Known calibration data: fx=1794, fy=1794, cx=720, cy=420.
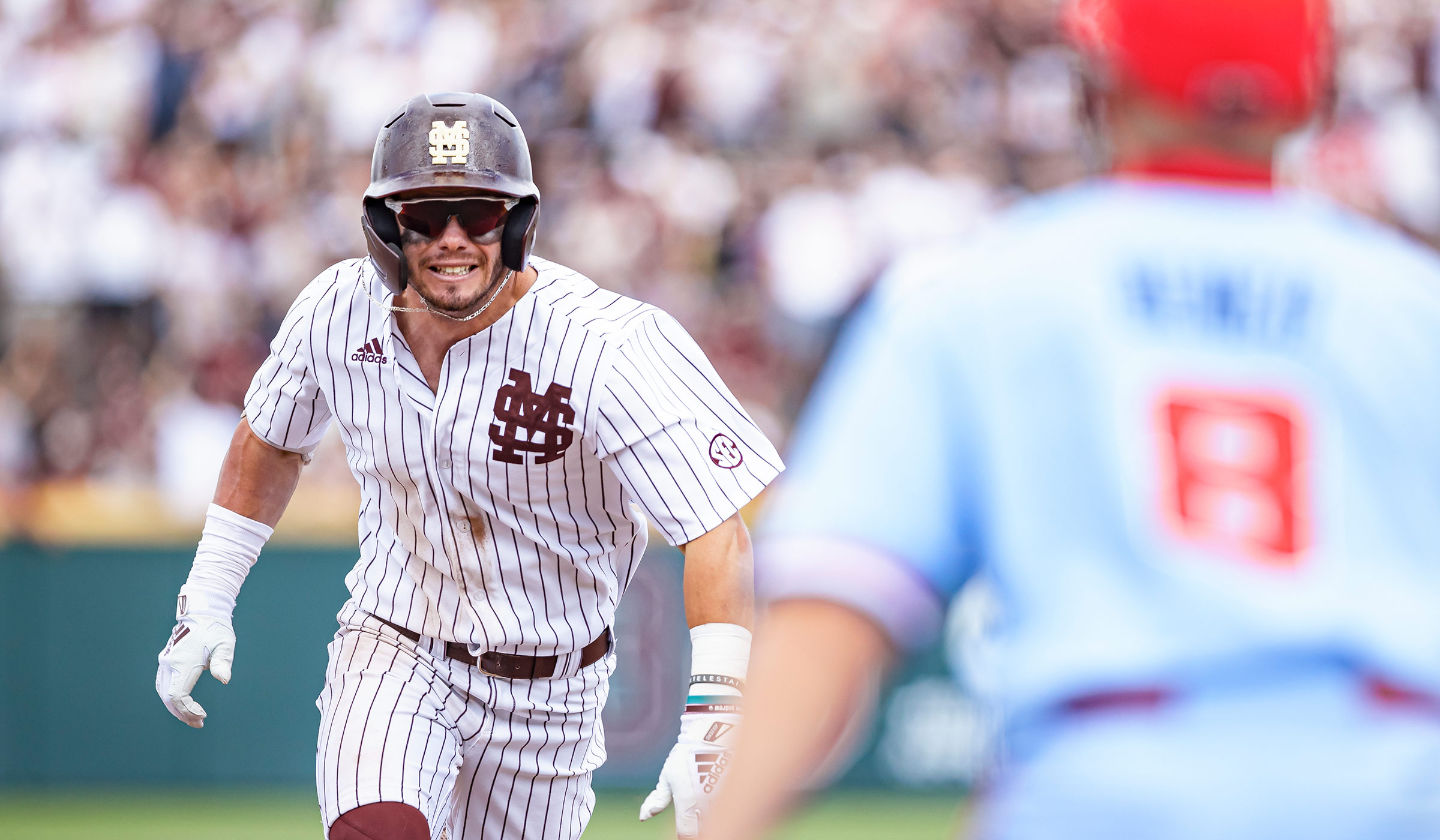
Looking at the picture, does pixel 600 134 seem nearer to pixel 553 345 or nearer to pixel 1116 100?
pixel 553 345

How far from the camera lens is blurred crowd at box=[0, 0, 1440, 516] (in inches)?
468

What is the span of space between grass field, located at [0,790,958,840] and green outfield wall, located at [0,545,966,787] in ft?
0.36

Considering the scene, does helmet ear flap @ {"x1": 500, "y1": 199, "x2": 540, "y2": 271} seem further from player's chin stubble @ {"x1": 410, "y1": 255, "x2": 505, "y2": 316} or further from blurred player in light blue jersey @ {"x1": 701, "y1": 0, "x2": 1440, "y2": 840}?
blurred player in light blue jersey @ {"x1": 701, "y1": 0, "x2": 1440, "y2": 840}

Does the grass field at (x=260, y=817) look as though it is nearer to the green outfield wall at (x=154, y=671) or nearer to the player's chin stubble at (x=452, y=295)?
the green outfield wall at (x=154, y=671)

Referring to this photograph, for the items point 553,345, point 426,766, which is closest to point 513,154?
point 553,345

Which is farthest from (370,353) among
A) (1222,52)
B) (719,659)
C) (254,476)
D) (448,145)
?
(1222,52)

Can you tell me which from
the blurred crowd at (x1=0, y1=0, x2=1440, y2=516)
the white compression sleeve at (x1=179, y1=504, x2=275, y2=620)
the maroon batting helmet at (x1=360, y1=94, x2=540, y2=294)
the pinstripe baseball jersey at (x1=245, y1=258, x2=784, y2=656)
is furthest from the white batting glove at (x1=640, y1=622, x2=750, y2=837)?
the blurred crowd at (x1=0, y1=0, x2=1440, y2=516)

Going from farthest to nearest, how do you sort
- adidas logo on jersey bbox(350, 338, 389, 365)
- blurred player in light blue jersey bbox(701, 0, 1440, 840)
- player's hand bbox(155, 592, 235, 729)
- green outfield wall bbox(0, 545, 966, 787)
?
green outfield wall bbox(0, 545, 966, 787) < player's hand bbox(155, 592, 235, 729) < adidas logo on jersey bbox(350, 338, 389, 365) < blurred player in light blue jersey bbox(701, 0, 1440, 840)

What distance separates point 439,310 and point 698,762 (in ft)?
4.04

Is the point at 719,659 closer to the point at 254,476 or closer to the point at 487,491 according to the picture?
the point at 487,491

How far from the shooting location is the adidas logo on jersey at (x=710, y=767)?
156 inches

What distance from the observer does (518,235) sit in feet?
14.1

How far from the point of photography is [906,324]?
1786 millimetres

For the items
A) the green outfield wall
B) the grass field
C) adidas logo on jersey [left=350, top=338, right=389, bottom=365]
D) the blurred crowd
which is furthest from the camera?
the blurred crowd
